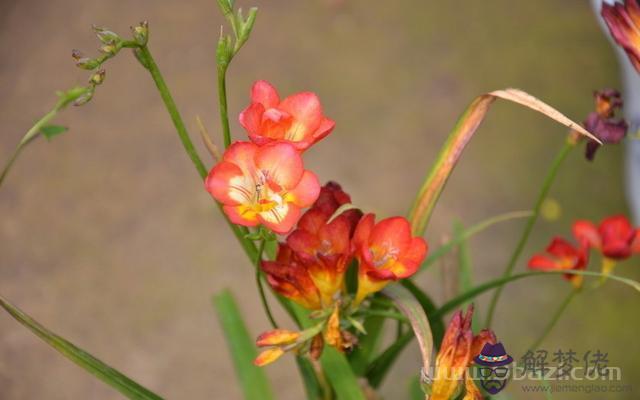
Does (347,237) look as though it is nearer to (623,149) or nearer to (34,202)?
(34,202)

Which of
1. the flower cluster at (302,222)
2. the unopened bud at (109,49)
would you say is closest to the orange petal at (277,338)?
the flower cluster at (302,222)

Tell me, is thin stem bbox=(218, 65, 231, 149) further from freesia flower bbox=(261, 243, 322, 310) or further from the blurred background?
the blurred background

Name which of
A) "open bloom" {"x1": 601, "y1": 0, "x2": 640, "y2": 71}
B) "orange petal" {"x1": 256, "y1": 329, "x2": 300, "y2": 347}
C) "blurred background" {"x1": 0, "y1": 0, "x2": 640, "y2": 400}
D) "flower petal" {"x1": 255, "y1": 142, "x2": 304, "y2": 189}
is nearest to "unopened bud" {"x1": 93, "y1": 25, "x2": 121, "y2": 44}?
"flower petal" {"x1": 255, "y1": 142, "x2": 304, "y2": 189}

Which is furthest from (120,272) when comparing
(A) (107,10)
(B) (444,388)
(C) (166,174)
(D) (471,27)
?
(B) (444,388)

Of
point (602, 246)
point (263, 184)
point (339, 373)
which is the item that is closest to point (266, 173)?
point (263, 184)

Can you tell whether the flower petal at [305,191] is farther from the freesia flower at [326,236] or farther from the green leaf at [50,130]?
the green leaf at [50,130]

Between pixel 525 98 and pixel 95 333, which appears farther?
pixel 95 333

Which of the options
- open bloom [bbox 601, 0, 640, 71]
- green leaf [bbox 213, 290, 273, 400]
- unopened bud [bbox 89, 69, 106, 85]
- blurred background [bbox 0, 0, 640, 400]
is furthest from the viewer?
blurred background [bbox 0, 0, 640, 400]
